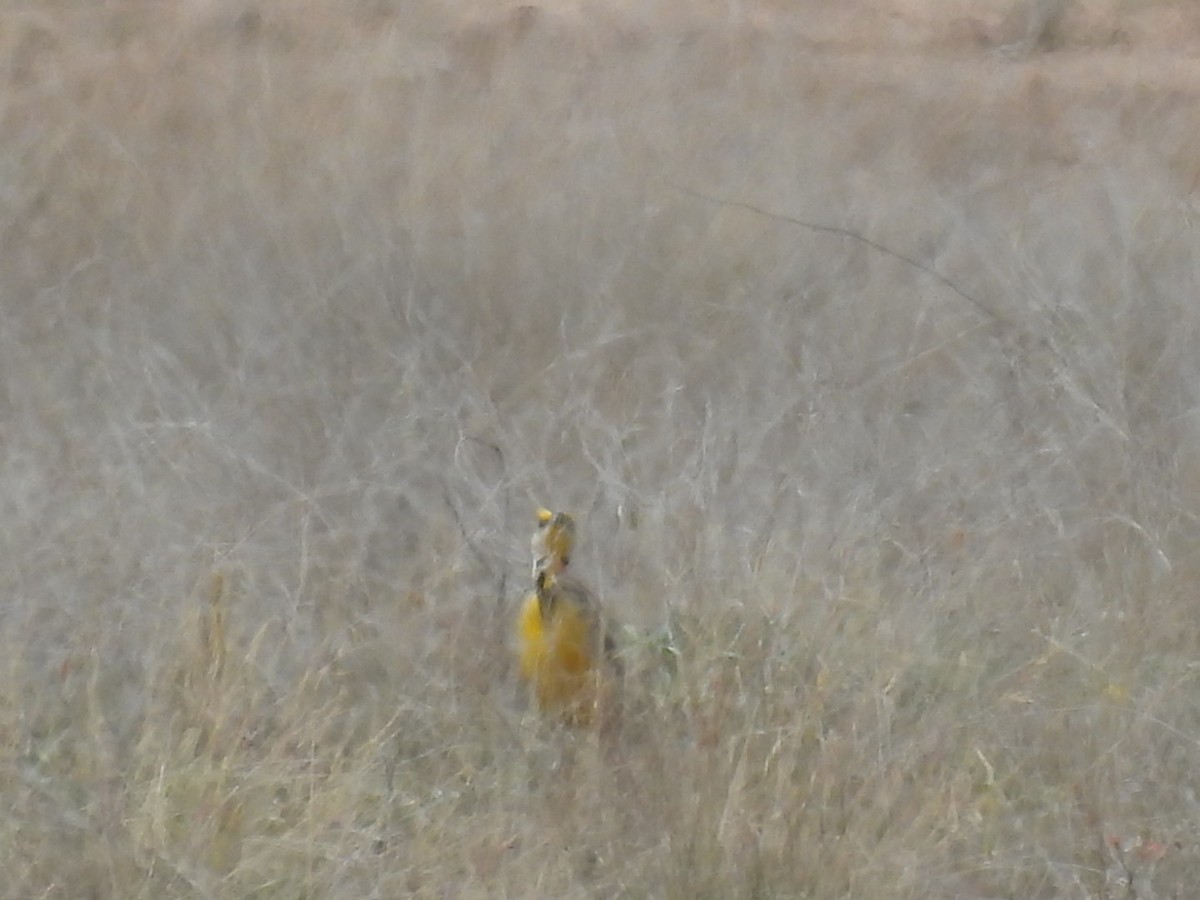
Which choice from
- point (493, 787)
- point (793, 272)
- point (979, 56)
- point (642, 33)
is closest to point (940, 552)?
point (493, 787)

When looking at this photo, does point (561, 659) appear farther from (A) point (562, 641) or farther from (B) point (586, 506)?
(B) point (586, 506)

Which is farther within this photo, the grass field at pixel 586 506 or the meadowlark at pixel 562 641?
the meadowlark at pixel 562 641

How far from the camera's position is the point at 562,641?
2.63m

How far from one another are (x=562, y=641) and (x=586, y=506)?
2.21 ft

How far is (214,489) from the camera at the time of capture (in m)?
3.08

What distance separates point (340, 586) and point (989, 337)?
75.3 inches

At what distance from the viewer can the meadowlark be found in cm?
257

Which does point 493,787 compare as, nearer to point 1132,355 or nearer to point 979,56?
point 1132,355

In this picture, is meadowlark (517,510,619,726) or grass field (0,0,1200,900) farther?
meadowlark (517,510,619,726)

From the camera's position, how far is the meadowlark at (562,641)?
2.57 metres

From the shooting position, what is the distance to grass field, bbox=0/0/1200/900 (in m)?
2.29

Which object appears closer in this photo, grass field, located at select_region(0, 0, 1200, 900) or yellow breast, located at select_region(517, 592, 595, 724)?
grass field, located at select_region(0, 0, 1200, 900)

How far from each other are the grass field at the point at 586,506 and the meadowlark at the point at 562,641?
0.15 ft

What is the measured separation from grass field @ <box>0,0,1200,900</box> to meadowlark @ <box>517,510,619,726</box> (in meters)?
0.05
